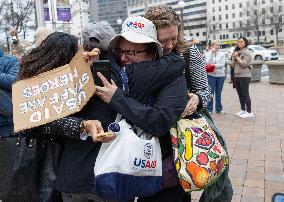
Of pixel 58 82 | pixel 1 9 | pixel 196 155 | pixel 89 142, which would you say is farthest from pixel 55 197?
pixel 1 9

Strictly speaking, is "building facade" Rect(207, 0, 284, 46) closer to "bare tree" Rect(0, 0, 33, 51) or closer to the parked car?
the parked car

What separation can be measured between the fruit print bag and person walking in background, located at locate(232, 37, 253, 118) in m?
6.81

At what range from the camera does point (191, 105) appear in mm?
2094

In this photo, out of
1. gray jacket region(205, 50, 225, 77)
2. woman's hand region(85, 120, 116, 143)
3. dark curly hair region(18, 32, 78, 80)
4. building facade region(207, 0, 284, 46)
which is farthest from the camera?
building facade region(207, 0, 284, 46)

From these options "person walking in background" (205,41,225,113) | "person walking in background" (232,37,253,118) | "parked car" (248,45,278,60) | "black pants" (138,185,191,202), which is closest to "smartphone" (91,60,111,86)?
"black pants" (138,185,191,202)

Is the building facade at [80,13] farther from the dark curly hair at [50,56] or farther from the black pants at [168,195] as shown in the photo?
the black pants at [168,195]

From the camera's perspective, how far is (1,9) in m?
25.9

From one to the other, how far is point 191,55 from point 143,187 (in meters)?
0.85

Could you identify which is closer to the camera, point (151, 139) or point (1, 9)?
point (151, 139)

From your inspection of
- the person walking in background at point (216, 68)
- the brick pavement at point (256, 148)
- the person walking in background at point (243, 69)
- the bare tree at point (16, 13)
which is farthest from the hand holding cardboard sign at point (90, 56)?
the bare tree at point (16, 13)

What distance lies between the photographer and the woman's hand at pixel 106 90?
1861 mm

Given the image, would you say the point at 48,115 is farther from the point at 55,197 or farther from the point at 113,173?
the point at 55,197

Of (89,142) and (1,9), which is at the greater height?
(1,9)

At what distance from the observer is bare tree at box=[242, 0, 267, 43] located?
10438 cm
